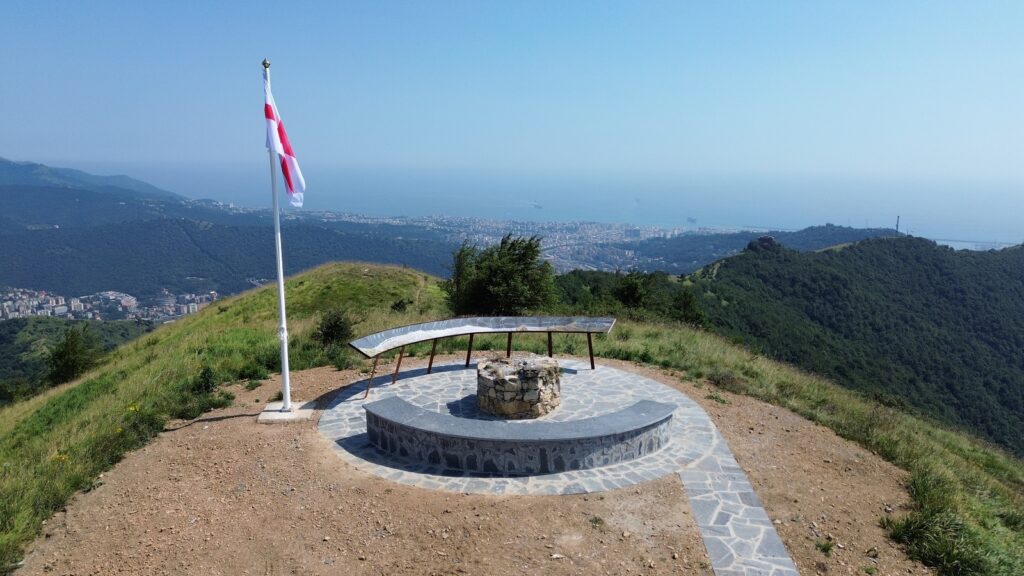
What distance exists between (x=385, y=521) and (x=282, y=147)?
488 cm

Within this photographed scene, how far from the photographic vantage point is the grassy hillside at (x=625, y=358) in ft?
16.9

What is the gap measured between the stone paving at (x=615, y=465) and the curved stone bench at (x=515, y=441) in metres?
0.12

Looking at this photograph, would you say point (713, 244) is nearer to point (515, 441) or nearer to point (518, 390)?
point (518, 390)

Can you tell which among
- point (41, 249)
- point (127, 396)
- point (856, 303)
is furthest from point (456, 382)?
point (41, 249)

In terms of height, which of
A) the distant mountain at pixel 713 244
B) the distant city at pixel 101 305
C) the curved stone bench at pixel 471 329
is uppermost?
the curved stone bench at pixel 471 329

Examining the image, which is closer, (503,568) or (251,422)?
(503,568)

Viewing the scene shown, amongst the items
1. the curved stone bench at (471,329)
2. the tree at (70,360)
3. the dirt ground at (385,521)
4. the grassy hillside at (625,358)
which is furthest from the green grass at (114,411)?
the curved stone bench at (471,329)


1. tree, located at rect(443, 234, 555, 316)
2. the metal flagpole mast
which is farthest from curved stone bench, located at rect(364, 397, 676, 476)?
tree, located at rect(443, 234, 555, 316)

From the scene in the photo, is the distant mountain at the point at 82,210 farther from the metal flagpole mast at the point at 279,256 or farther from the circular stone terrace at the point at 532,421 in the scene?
the metal flagpole mast at the point at 279,256

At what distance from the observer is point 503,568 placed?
451cm

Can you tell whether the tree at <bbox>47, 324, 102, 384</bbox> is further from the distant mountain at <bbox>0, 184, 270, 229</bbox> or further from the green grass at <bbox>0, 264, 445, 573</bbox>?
the distant mountain at <bbox>0, 184, 270, 229</bbox>

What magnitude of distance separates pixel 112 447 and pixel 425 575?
179 inches

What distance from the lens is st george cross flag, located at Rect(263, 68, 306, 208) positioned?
23.8ft

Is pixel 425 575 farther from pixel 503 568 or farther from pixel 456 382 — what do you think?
pixel 456 382
